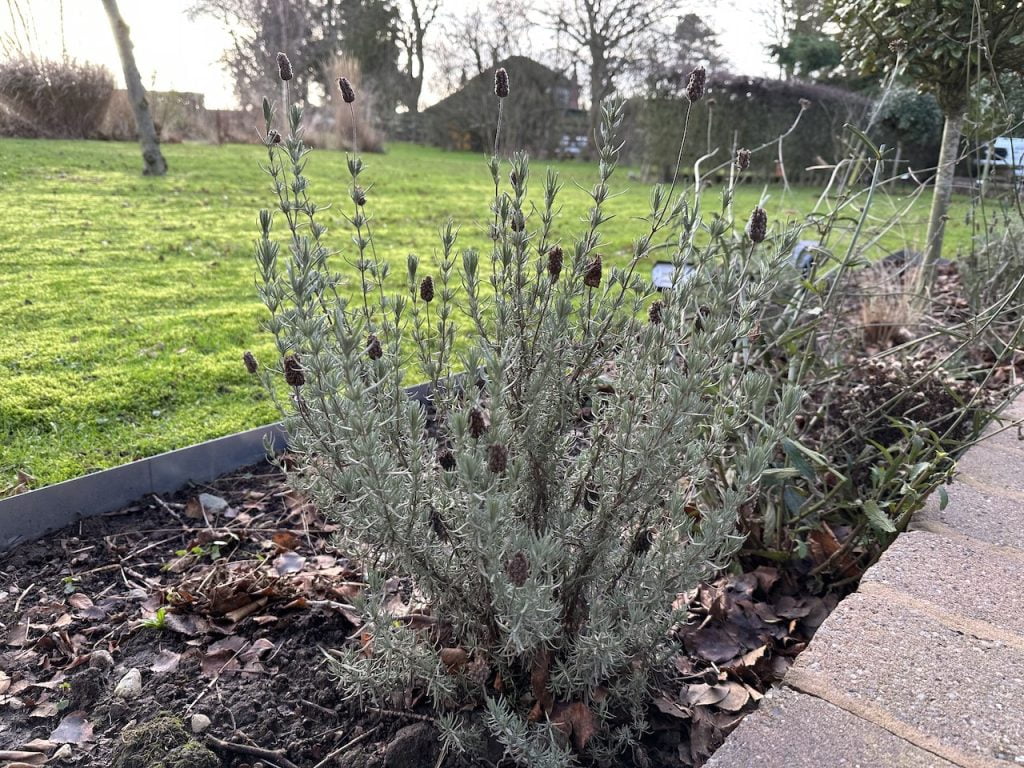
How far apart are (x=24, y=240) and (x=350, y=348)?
19.6 ft

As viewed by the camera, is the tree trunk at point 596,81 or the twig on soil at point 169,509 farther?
the tree trunk at point 596,81

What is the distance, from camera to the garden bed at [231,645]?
1667mm

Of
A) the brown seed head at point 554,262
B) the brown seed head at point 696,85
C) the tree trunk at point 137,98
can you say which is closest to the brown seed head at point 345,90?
the brown seed head at point 554,262

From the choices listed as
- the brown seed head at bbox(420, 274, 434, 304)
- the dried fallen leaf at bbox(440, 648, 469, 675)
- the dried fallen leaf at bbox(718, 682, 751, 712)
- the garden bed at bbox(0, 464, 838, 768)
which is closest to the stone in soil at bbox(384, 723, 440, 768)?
the garden bed at bbox(0, 464, 838, 768)

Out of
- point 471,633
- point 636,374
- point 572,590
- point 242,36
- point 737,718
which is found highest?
point 242,36

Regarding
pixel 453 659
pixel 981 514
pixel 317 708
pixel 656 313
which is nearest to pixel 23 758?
pixel 317 708

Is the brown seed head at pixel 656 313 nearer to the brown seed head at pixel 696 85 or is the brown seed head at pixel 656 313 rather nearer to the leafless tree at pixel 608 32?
the brown seed head at pixel 696 85

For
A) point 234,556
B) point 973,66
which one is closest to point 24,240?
point 234,556

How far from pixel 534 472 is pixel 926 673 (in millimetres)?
949

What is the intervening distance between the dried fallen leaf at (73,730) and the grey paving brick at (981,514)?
2.32 metres

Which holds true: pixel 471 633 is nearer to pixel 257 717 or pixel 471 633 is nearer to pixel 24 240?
pixel 257 717

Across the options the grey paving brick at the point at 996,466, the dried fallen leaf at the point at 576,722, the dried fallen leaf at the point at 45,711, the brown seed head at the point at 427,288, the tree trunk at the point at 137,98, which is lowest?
the dried fallen leaf at the point at 45,711

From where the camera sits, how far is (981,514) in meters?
2.27

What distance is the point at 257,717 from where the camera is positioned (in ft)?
5.67
